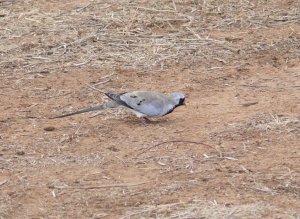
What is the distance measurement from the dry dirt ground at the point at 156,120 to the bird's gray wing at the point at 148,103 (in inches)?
6.1

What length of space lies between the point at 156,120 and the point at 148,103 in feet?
1.11

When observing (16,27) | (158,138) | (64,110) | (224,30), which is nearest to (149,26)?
(224,30)

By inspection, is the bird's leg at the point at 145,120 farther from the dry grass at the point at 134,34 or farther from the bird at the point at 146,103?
the dry grass at the point at 134,34

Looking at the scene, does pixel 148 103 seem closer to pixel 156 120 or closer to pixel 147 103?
pixel 147 103

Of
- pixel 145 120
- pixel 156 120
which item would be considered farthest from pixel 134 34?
pixel 145 120

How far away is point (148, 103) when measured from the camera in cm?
848

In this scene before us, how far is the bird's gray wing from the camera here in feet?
27.6

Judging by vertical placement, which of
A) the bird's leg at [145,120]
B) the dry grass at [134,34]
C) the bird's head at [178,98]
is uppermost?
the bird's head at [178,98]

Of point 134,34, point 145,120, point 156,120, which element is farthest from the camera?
point 134,34

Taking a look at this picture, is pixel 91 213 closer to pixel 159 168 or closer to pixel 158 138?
pixel 159 168

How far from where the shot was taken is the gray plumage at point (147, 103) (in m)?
8.43

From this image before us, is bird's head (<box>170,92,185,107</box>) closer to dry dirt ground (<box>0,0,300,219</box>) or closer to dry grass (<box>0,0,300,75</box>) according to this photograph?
dry dirt ground (<box>0,0,300,219</box>)

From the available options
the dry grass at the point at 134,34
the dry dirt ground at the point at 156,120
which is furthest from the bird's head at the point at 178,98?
the dry grass at the point at 134,34

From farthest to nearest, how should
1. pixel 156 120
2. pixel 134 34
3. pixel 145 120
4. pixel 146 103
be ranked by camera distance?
pixel 134 34 < pixel 156 120 < pixel 145 120 < pixel 146 103
